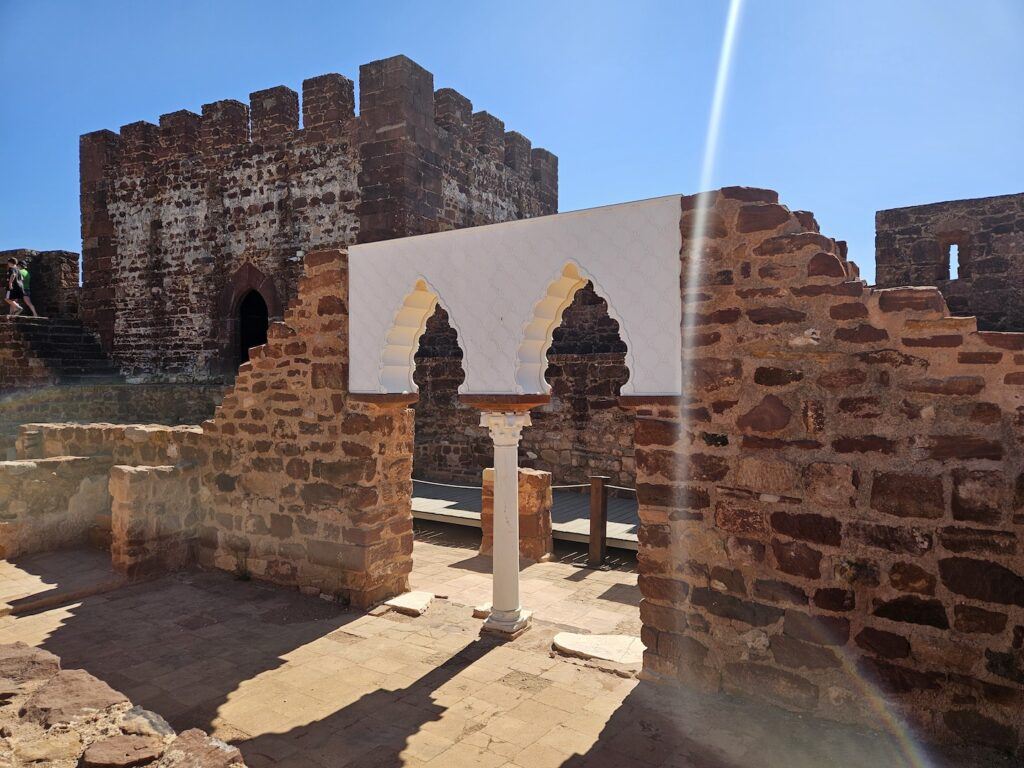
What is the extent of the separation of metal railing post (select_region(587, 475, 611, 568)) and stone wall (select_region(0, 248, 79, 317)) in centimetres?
1648

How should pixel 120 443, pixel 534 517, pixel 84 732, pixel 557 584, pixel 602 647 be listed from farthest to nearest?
1. pixel 534 517
2. pixel 120 443
3. pixel 557 584
4. pixel 602 647
5. pixel 84 732

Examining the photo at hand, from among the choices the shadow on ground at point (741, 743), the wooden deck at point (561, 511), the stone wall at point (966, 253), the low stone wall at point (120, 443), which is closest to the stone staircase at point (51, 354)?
the low stone wall at point (120, 443)

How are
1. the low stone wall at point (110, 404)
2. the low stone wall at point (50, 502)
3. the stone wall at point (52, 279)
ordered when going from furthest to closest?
the stone wall at point (52, 279) → the low stone wall at point (110, 404) → the low stone wall at point (50, 502)

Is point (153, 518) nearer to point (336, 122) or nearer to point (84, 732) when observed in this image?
point (84, 732)

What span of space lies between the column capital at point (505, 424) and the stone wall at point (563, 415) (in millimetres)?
4487

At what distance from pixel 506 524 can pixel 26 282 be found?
701 inches

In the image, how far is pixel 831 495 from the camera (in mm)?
3854

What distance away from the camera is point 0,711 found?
2.96 meters

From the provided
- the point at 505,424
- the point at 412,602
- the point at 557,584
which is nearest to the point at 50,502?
the point at 412,602

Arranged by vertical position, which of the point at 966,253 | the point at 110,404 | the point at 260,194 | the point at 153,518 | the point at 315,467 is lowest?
the point at 153,518

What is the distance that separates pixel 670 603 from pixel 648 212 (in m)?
2.51

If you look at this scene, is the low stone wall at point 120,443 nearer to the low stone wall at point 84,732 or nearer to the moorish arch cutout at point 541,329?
the moorish arch cutout at point 541,329

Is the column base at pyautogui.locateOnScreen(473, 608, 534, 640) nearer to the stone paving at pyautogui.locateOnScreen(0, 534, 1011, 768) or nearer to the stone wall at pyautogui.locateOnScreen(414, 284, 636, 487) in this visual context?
the stone paving at pyautogui.locateOnScreen(0, 534, 1011, 768)

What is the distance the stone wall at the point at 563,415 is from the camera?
34.3 feet
